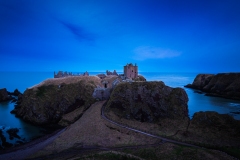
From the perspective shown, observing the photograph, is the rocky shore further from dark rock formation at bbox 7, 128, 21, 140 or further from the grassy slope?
dark rock formation at bbox 7, 128, 21, 140

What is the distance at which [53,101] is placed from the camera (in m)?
44.8

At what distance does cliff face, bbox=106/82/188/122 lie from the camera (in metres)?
34.6

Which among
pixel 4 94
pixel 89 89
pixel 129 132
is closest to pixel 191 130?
pixel 129 132

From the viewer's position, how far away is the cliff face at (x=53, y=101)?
42406mm

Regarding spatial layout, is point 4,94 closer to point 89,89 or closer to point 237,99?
point 89,89

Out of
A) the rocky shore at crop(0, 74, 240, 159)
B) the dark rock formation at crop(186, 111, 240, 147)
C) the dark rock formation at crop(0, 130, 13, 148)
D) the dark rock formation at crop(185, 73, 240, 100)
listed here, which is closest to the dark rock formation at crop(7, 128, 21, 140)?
the rocky shore at crop(0, 74, 240, 159)

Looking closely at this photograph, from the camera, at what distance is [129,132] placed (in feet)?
92.3

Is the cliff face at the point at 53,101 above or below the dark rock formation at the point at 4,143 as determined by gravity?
above

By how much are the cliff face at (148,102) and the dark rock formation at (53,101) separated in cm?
1225

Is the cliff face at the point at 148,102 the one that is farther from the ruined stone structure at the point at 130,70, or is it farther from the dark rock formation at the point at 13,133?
the dark rock formation at the point at 13,133

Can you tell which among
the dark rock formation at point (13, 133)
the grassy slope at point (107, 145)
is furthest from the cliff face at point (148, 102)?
the dark rock formation at point (13, 133)

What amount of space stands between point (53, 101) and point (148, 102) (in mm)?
29649

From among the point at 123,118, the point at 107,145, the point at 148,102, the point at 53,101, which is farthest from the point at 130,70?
the point at 107,145

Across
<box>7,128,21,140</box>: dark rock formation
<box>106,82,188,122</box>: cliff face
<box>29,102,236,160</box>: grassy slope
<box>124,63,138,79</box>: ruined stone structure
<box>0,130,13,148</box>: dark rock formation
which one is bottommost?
<box>0,130,13,148</box>: dark rock formation
